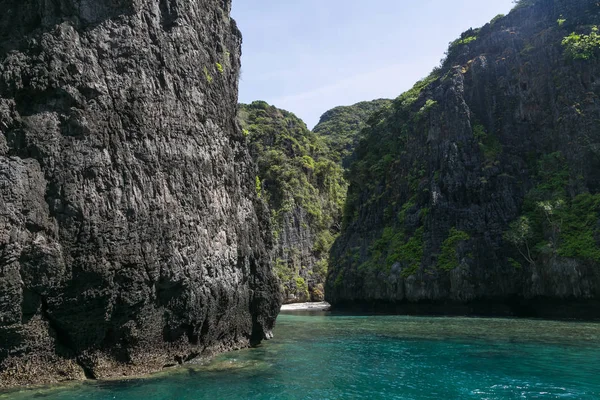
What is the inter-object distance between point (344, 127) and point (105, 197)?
123 metres

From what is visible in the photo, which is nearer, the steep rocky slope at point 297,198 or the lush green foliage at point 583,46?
the lush green foliage at point 583,46

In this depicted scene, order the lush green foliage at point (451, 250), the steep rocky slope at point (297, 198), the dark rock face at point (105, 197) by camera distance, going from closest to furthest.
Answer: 1. the dark rock face at point (105, 197)
2. the lush green foliage at point (451, 250)
3. the steep rocky slope at point (297, 198)

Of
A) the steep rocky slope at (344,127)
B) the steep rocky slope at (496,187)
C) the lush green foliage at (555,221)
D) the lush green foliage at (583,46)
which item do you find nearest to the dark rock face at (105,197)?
the lush green foliage at (555,221)

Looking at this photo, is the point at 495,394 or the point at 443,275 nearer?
the point at 495,394

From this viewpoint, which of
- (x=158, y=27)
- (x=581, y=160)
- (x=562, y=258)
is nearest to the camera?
(x=158, y=27)

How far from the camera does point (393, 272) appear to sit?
4866cm

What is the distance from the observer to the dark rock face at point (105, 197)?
512 inches

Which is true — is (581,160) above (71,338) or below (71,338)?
above

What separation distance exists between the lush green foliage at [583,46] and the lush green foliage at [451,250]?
20223 mm

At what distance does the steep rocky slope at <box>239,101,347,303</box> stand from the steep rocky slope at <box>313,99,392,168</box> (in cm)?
1471

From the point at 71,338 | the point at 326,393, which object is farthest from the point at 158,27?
the point at 326,393

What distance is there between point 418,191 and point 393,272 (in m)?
10.00

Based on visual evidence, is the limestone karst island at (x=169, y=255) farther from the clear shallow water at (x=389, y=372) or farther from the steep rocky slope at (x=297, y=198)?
the steep rocky slope at (x=297, y=198)

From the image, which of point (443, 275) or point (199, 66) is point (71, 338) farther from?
point (443, 275)
